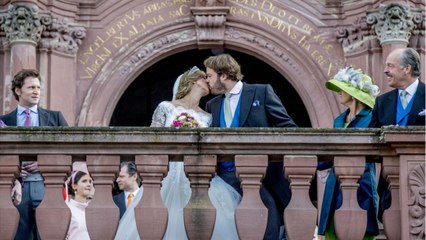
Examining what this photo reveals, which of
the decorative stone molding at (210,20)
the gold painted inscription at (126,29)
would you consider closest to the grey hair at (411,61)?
the decorative stone molding at (210,20)

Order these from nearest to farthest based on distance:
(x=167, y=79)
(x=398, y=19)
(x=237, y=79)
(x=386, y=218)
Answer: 1. (x=386, y=218)
2. (x=237, y=79)
3. (x=398, y=19)
4. (x=167, y=79)

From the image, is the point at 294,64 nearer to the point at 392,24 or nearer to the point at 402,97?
the point at 392,24

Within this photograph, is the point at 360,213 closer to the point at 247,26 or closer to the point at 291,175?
the point at 291,175

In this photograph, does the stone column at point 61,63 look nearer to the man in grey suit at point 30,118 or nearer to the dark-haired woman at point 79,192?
the dark-haired woman at point 79,192

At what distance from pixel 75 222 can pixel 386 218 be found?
2618mm

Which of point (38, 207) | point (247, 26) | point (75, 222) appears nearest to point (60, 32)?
point (247, 26)

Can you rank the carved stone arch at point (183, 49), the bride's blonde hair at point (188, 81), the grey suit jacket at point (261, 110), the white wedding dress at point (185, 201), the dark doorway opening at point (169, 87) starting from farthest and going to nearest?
the dark doorway opening at point (169, 87)
the carved stone arch at point (183, 49)
the bride's blonde hair at point (188, 81)
the grey suit jacket at point (261, 110)
the white wedding dress at point (185, 201)

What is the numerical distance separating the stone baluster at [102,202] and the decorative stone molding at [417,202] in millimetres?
1756

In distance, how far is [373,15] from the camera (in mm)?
19047

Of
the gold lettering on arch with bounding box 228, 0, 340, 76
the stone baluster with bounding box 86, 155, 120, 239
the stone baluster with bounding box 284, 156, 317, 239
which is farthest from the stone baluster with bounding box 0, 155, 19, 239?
the gold lettering on arch with bounding box 228, 0, 340, 76

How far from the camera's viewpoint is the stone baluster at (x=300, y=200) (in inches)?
384

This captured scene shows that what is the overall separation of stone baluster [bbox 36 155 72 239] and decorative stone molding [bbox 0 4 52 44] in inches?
364

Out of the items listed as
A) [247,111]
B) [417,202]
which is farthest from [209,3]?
[417,202]

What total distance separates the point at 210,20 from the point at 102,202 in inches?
394
